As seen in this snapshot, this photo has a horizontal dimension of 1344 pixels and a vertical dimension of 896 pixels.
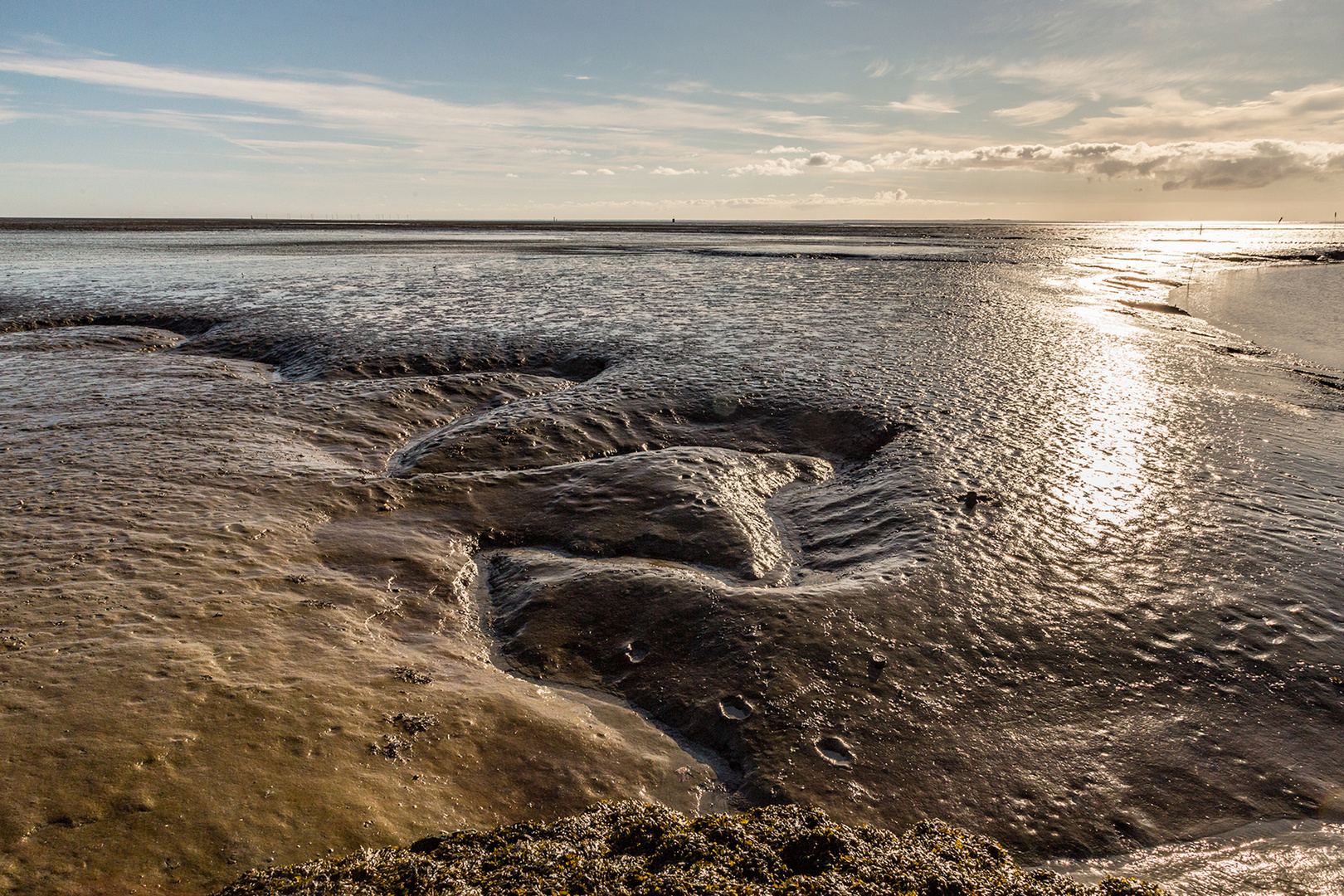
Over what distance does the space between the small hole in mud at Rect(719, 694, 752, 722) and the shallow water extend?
2cm

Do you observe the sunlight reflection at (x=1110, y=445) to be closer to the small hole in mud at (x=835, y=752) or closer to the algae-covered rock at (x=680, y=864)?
the small hole in mud at (x=835, y=752)

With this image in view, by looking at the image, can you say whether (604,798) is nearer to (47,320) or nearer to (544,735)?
(544,735)

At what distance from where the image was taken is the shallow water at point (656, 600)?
3.12m

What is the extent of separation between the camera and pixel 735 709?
377 cm

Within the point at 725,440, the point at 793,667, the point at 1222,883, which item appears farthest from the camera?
the point at 725,440

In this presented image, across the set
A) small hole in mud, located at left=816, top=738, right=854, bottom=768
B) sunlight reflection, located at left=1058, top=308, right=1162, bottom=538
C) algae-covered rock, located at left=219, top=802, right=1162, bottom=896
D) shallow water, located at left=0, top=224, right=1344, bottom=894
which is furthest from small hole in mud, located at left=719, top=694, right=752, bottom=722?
sunlight reflection, located at left=1058, top=308, right=1162, bottom=538

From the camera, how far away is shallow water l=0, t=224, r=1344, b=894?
3.12m

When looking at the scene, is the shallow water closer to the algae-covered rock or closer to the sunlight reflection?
the sunlight reflection

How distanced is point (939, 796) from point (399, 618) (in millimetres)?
3281

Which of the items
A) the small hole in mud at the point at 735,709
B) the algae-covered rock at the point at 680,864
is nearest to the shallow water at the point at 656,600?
the small hole in mud at the point at 735,709

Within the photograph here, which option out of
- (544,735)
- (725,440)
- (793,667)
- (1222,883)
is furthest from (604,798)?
(725,440)

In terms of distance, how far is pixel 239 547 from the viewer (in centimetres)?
501

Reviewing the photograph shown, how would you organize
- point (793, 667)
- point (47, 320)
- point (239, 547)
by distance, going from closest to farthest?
point (793, 667), point (239, 547), point (47, 320)

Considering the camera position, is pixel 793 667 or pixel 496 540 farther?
pixel 496 540
